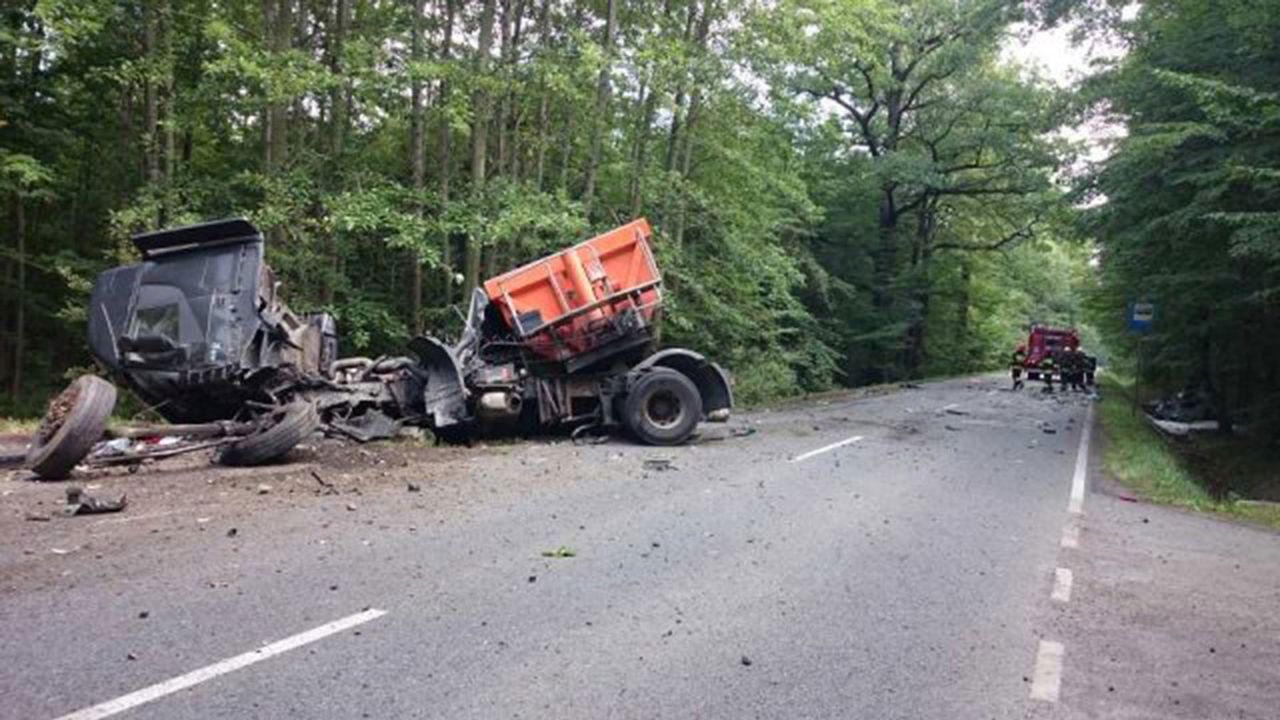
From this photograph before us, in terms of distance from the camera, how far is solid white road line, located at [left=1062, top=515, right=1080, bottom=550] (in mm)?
7937

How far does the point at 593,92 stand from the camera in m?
20.3

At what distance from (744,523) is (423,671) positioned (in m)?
4.25

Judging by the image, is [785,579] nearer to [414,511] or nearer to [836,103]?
[414,511]

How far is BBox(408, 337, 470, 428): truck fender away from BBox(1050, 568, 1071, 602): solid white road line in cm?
787

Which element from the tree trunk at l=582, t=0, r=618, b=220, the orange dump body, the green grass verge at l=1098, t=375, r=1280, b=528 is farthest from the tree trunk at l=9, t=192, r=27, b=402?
the green grass verge at l=1098, t=375, r=1280, b=528

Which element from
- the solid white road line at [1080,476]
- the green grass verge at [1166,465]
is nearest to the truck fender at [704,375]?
the solid white road line at [1080,476]

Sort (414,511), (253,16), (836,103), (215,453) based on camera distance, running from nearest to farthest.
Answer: (414,511), (215,453), (253,16), (836,103)

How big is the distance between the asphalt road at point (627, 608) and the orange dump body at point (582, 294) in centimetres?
349

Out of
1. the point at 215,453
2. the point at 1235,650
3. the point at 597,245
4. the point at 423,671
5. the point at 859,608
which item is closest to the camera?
the point at 423,671

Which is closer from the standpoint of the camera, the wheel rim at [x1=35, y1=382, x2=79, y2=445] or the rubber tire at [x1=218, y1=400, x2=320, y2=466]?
the wheel rim at [x1=35, y1=382, x2=79, y2=445]

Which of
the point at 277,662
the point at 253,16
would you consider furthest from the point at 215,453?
the point at 253,16

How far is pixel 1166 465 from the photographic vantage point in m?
15.1

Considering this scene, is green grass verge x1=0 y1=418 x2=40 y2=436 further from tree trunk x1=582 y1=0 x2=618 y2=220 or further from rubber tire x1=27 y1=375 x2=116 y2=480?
tree trunk x1=582 y1=0 x2=618 y2=220

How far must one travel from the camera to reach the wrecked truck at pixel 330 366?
9680 millimetres
